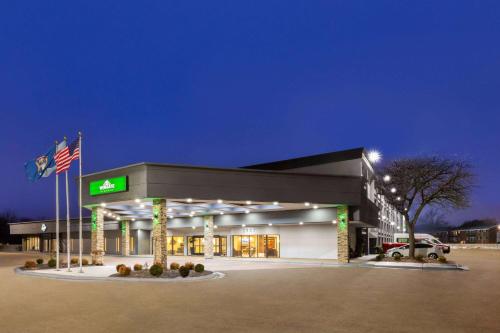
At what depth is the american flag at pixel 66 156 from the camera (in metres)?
27.8

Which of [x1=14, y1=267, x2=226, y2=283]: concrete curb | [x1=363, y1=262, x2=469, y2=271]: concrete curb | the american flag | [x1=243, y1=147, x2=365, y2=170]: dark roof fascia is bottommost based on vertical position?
[x1=363, y1=262, x2=469, y2=271]: concrete curb

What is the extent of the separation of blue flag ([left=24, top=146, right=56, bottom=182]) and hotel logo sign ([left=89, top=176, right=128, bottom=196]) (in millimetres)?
4561

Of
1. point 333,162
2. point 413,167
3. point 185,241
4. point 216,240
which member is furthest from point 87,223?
point 413,167

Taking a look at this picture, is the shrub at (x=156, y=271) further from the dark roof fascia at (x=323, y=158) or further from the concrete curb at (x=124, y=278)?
the dark roof fascia at (x=323, y=158)

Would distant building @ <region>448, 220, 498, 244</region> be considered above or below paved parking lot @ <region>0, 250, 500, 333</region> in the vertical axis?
below

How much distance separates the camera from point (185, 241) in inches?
2197

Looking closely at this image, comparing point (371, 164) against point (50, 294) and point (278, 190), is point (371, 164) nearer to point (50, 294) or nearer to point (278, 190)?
point (278, 190)

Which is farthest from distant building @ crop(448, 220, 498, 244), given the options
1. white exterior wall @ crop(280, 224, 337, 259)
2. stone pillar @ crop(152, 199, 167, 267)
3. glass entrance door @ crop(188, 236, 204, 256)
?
stone pillar @ crop(152, 199, 167, 267)

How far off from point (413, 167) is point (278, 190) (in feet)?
47.8

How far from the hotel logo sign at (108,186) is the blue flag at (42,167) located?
4.56m

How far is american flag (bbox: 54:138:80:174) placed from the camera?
2780 centimetres

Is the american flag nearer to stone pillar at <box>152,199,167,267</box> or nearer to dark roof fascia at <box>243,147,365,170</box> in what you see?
stone pillar at <box>152,199,167,267</box>

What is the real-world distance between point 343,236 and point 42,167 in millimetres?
22125

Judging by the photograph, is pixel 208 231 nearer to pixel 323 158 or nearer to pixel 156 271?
pixel 323 158
